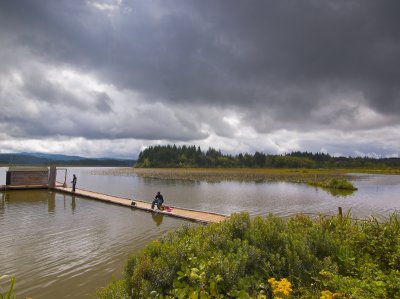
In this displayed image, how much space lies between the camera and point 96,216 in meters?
19.9

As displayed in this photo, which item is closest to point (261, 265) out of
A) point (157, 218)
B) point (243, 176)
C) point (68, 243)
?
point (68, 243)

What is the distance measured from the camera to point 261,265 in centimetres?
604

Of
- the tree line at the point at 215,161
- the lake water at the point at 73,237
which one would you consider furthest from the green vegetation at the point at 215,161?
the lake water at the point at 73,237

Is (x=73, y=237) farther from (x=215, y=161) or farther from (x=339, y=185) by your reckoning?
(x=215, y=161)

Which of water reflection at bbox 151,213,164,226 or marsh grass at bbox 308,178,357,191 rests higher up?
marsh grass at bbox 308,178,357,191

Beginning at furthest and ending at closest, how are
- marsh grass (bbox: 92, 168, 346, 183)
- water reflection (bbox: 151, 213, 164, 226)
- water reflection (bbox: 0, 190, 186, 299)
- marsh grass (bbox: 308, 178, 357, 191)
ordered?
marsh grass (bbox: 92, 168, 346, 183)
marsh grass (bbox: 308, 178, 357, 191)
water reflection (bbox: 151, 213, 164, 226)
water reflection (bbox: 0, 190, 186, 299)

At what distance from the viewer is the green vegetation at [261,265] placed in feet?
16.5

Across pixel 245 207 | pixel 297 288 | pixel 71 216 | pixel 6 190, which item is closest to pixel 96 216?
pixel 71 216

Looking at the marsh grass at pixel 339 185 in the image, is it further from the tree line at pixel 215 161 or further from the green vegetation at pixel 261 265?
the tree line at pixel 215 161

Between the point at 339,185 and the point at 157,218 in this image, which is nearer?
the point at 157,218

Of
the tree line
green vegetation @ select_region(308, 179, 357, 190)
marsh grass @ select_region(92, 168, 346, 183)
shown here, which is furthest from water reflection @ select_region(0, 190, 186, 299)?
the tree line

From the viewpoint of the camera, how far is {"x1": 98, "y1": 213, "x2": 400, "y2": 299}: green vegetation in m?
5.04

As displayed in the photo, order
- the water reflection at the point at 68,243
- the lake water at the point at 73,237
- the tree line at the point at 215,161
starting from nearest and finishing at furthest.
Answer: the water reflection at the point at 68,243 < the lake water at the point at 73,237 < the tree line at the point at 215,161

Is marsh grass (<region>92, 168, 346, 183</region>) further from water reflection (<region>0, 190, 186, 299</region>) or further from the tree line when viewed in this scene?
the tree line
